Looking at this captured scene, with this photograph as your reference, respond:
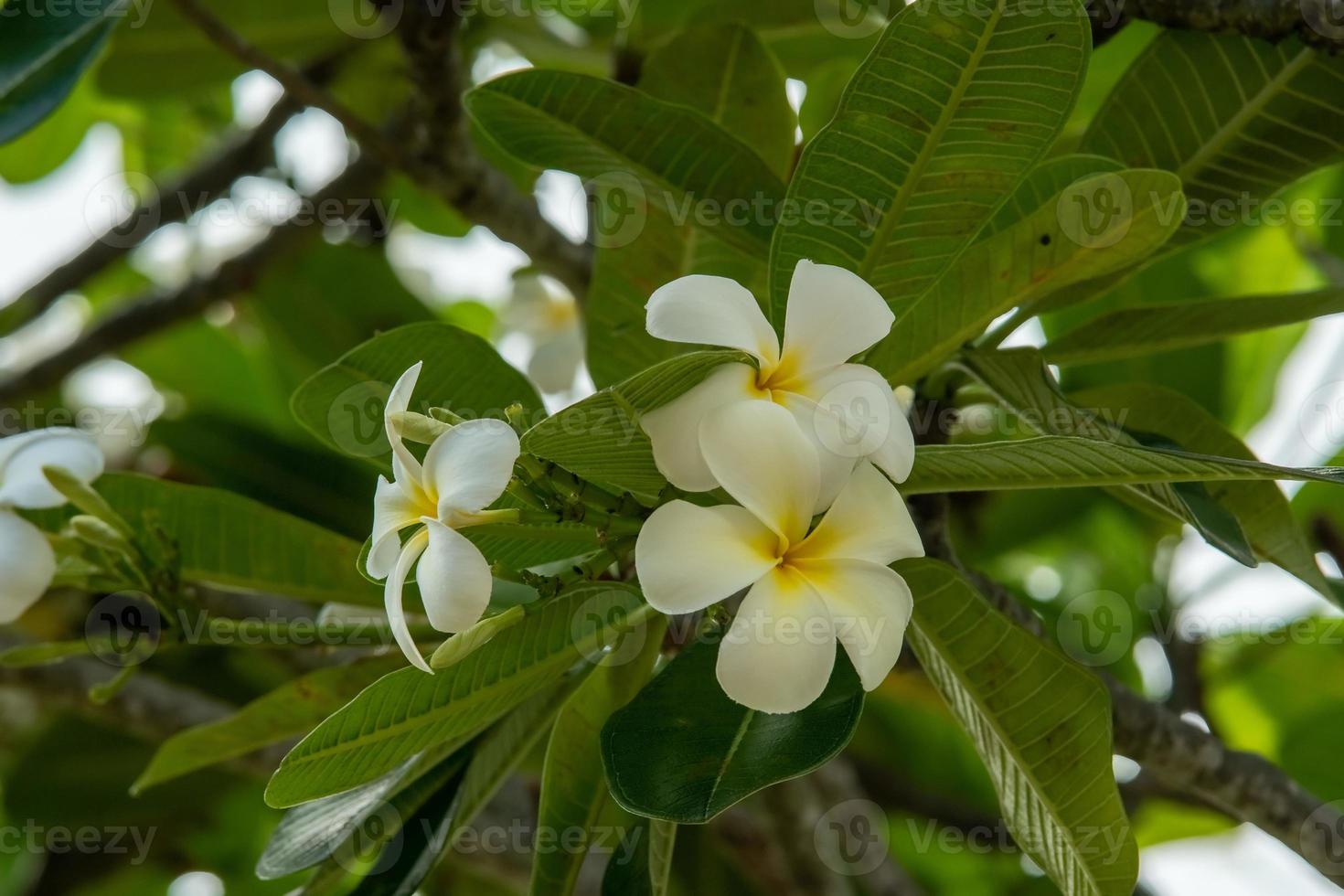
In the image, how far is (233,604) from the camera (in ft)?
3.99

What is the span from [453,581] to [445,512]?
0.13 feet

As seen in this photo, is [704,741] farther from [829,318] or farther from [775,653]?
[829,318]

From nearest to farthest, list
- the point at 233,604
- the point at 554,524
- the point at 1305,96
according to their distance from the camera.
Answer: the point at 554,524, the point at 1305,96, the point at 233,604

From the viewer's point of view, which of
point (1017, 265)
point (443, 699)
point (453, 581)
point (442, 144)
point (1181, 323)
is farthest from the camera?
point (442, 144)

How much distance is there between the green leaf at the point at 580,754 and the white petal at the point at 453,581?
Result: 0.91 feet

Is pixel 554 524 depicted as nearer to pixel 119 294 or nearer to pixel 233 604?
pixel 233 604

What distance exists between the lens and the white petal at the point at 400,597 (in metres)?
0.66

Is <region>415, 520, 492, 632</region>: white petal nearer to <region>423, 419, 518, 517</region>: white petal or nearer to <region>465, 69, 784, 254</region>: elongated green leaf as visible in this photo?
<region>423, 419, 518, 517</region>: white petal

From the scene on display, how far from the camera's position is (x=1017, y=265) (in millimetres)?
873

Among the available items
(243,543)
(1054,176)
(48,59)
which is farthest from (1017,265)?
(48,59)

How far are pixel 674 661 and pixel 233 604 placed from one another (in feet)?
1.92

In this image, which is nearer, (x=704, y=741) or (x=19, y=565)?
(x=704, y=741)

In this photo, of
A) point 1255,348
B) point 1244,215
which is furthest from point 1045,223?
point 1255,348

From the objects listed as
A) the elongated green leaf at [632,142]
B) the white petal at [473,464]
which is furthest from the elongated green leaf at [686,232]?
the white petal at [473,464]
